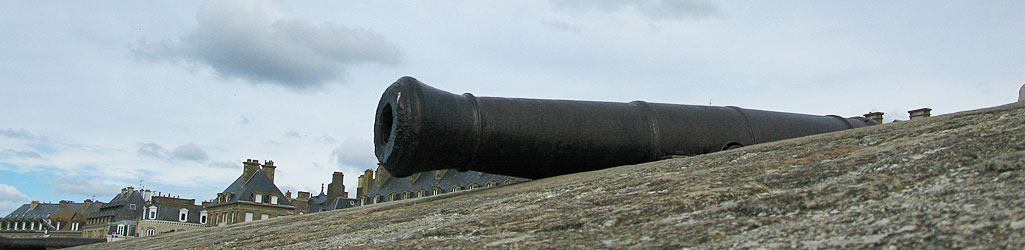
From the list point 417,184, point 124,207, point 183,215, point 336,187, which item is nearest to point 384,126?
point 417,184

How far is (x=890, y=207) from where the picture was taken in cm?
179

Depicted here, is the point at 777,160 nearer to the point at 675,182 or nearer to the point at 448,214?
the point at 675,182

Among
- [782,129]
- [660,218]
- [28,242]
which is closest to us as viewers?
[660,218]

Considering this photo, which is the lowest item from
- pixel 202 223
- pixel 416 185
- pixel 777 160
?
pixel 202 223

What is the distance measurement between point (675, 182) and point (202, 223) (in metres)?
71.3

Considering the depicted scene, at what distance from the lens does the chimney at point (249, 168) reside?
60019 millimetres

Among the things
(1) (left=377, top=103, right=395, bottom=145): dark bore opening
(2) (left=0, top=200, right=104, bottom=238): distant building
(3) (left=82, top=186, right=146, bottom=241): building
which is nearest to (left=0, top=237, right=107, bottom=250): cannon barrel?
(1) (left=377, top=103, right=395, bottom=145): dark bore opening

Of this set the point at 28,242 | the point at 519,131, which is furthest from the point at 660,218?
the point at 28,242

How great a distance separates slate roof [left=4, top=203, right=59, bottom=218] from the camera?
8574 cm

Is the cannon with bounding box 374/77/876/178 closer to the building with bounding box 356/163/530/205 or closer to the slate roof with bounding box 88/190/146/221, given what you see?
the building with bounding box 356/163/530/205

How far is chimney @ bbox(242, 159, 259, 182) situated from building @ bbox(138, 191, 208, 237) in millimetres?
9234

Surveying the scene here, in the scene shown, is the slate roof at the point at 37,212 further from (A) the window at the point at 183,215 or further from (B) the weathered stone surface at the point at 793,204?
(B) the weathered stone surface at the point at 793,204

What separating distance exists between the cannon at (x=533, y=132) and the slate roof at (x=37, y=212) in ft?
308

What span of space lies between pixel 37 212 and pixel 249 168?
4154 cm
